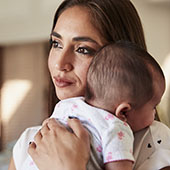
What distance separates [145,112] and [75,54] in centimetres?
33

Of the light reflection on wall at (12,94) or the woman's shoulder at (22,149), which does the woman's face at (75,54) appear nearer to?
the woman's shoulder at (22,149)

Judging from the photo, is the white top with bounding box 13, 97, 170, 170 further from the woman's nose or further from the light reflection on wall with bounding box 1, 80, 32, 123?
the light reflection on wall with bounding box 1, 80, 32, 123

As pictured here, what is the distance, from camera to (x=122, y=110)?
1.01 meters

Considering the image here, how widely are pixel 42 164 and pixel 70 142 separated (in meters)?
0.10

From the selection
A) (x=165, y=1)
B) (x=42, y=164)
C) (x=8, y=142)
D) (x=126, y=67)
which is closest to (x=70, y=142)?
(x=42, y=164)

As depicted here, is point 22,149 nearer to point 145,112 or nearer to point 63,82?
point 63,82

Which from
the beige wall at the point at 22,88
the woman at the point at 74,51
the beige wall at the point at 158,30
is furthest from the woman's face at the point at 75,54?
the beige wall at the point at 22,88

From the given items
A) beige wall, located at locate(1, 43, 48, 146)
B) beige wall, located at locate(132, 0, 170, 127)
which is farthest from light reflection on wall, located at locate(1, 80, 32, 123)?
beige wall, located at locate(132, 0, 170, 127)

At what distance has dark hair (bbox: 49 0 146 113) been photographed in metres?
1.25

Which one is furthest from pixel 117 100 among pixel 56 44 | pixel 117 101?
pixel 56 44

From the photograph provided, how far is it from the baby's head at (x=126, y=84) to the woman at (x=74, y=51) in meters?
0.10

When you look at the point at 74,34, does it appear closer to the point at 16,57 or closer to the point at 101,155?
the point at 101,155

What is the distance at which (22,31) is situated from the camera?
4.55 m

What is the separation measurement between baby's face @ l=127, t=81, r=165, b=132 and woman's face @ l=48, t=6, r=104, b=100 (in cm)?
25
